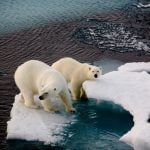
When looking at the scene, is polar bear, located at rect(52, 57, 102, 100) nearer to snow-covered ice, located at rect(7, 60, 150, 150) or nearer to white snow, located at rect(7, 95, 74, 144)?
snow-covered ice, located at rect(7, 60, 150, 150)

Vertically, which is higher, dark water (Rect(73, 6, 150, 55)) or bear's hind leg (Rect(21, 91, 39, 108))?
dark water (Rect(73, 6, 150, 55))

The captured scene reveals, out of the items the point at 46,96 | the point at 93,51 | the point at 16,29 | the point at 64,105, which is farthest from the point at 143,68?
the point at 16,29

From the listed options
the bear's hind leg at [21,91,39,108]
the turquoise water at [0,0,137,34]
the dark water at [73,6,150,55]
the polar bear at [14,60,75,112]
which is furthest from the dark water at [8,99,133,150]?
the turquoise water at [0,0,137,34]

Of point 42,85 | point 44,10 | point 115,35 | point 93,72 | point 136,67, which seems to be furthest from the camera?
point 44,10

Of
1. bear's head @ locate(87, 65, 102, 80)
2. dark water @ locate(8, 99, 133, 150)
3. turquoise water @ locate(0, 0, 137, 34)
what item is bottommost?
dark water @ locate(8, 99, 133, 150)

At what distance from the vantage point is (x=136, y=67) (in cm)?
977

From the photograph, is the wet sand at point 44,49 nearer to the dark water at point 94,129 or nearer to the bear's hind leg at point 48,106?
the bear's hind leg at point 48,106

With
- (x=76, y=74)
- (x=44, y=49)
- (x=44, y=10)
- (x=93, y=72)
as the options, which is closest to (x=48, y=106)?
(x=76, y=74)

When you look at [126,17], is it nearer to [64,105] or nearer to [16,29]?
[16,29]

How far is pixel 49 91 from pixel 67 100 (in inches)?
21.1

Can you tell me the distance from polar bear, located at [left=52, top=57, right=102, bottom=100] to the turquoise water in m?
4.28

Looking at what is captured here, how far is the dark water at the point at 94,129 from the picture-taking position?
264 inches

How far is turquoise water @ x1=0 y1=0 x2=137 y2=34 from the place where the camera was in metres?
12.7

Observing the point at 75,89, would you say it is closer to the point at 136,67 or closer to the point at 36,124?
the point at 36,124
